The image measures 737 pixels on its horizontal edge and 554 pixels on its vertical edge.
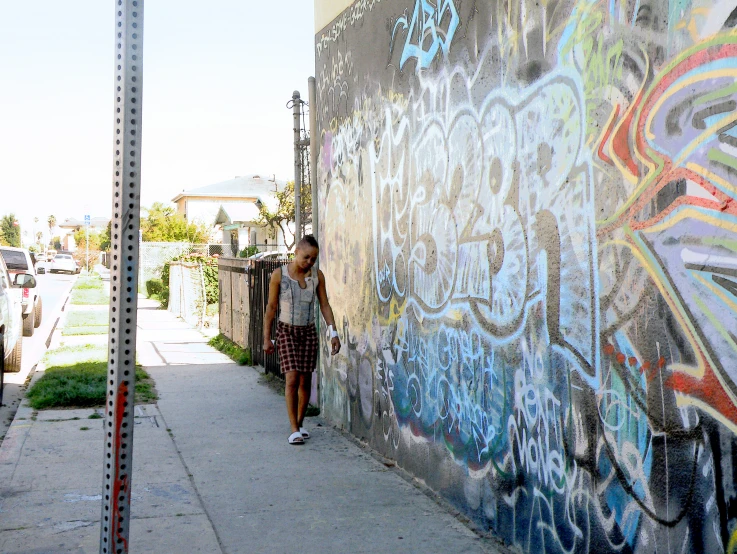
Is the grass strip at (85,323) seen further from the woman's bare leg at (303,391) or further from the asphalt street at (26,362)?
the woman's bare leg at (303,391)

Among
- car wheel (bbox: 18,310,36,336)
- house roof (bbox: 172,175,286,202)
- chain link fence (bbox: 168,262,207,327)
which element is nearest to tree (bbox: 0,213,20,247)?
house roof (bbox: 172,175,286,202)

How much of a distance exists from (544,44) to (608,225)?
112 cm

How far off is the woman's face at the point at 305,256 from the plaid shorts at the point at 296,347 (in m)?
0.58

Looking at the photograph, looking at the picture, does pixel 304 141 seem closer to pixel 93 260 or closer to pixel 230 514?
pixel 230 514

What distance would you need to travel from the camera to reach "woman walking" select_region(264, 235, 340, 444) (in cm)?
762

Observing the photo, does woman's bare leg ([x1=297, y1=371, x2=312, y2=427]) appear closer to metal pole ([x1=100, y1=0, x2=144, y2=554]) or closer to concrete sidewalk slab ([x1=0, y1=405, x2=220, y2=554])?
concrete sidewalk slab ([x1=0, y1=405, x2=220, y2=554])

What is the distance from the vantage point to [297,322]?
7691 millimetres

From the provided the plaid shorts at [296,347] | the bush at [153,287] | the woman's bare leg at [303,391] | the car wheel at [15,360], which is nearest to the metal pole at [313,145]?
the plaid shorts at [296,347]

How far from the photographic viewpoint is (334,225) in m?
8.36

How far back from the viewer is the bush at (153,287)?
3173cm

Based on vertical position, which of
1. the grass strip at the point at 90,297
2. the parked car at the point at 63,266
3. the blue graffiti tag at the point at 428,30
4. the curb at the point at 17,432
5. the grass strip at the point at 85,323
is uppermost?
the blue graffiti tag at the point at 428,30

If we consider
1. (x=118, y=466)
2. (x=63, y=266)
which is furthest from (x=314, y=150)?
(x=63, y=266)

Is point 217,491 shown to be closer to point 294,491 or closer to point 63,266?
point 294,491

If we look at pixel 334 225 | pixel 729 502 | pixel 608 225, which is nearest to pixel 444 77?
pixel 608 225
